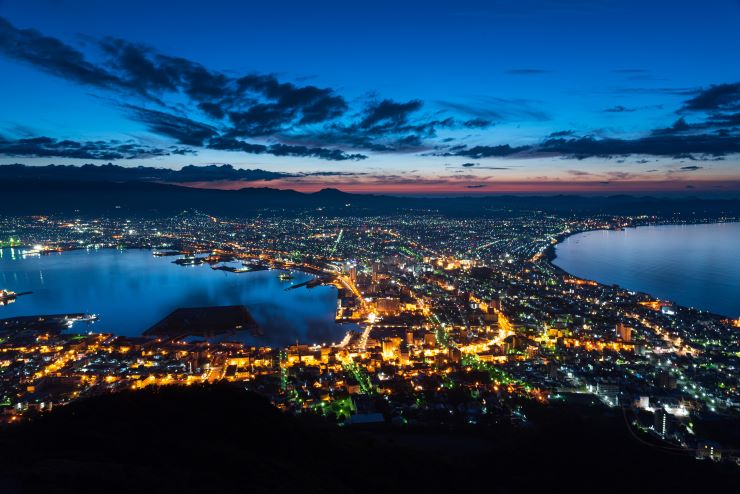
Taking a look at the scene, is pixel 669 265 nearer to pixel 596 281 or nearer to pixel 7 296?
pixel 596 281

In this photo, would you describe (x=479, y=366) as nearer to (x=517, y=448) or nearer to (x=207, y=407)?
(x=517, y=448)

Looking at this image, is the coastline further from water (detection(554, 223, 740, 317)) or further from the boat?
the boat

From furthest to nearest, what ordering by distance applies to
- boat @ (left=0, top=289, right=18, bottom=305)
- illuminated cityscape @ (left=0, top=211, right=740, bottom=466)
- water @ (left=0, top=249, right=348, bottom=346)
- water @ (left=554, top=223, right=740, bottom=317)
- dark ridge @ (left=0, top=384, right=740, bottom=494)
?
water @ (left=554, top=223, right=740, bottom=317)
boat @ (left=0, top=289, right=18, bottom=305)
water @ (left=0, top=249, right=348, bottom=346)
illuminated cityscape @ (left=0, top=211, right=740, bottom=466)
dark ridge @ (left=0, top=384, right=740, bottom=494)

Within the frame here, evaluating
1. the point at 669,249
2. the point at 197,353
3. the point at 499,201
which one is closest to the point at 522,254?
the point at 669,249

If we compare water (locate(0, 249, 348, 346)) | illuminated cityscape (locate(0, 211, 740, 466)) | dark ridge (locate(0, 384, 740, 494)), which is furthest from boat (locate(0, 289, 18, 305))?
dark ridge (locate(0, 384, 740, 494))

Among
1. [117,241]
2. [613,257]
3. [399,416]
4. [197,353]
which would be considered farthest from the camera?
[117,241]

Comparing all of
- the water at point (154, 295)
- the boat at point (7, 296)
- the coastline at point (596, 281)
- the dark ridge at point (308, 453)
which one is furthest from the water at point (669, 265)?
the boat at point (7, 296)
